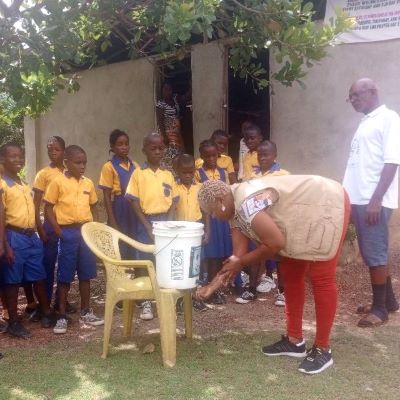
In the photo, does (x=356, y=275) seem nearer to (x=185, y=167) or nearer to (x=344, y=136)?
(x=344, y=136)

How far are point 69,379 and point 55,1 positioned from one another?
266cm

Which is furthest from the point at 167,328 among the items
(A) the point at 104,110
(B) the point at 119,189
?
(A) the point at 104,110

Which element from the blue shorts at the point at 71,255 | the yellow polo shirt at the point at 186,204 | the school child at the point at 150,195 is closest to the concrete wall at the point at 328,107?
the yellow polo shirt at the point at 186,204

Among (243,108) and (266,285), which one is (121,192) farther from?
(243,108)

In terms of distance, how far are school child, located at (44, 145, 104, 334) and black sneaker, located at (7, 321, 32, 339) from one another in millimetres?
258

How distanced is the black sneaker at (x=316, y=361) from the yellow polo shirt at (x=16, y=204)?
2.37 m

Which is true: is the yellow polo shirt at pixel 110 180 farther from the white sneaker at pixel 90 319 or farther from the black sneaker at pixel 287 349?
the black sneaker at pixel 287 349

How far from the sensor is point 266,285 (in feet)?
17.6

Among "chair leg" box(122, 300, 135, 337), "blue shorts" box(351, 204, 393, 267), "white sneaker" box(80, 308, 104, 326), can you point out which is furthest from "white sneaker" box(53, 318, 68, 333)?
"blue shorts" box(351, 204, 393, 267)

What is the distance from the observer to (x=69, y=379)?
3.31 metres

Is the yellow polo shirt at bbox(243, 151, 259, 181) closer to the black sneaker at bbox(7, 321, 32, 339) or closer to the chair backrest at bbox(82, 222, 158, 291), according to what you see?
the chair backrest at bbox(82, 222, 158, 291)

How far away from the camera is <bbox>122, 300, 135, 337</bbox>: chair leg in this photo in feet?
13.1

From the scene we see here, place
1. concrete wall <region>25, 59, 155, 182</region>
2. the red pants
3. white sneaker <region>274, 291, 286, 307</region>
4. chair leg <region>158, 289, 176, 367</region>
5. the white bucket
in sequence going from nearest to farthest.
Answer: the red pants → chair leg <region>158, 289, 176, 367</region> → the white bucket → white sneaker <region>274, 291, 286, 307</region> → concrete wall <region>25, 59, 155, 182</region>

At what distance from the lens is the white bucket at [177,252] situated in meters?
3.58
